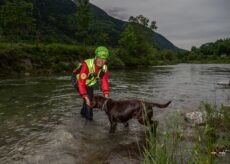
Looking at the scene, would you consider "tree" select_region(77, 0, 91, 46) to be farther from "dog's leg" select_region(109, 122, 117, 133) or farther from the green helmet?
"dog's leg" select_region(109, 122, 117, 133)

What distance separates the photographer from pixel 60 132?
7.03 meters

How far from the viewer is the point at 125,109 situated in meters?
6.46

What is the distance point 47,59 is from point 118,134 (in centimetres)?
3367

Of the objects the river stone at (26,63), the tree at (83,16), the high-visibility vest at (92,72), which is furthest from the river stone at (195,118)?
the tree at (83,16)

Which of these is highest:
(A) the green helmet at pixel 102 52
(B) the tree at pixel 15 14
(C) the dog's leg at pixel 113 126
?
(B) the tree at pixel 15 14

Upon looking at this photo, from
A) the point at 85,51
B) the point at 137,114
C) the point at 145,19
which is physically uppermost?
the point at 145,19

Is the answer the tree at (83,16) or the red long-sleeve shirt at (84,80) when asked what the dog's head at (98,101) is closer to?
the red long-sleeve shirt at (84,80)

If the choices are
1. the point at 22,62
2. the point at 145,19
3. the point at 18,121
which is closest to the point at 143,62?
the point at 145,19

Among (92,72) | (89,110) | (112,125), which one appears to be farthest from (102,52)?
(89,110)

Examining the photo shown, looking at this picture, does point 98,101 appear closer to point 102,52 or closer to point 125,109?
point 125,109

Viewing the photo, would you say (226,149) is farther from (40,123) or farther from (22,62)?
(22,62)

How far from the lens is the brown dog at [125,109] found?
248 inches

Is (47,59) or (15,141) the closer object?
(15,141)

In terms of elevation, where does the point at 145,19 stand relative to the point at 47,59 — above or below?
above
